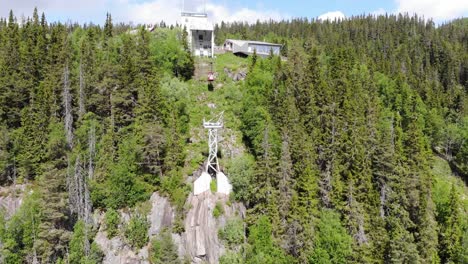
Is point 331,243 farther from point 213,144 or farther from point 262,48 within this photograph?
point 262,48

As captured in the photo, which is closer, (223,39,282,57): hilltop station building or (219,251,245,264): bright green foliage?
(219,251,245,264): bright green foliage

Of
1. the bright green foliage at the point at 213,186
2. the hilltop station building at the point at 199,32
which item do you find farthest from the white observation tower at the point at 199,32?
the bright green foliage at the point at 213,186

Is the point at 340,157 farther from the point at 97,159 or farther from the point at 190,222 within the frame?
the point at 97,159

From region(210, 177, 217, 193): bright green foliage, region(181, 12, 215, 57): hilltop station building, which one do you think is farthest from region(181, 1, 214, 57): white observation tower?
region(210, 177, 217, 193): bright green foliage

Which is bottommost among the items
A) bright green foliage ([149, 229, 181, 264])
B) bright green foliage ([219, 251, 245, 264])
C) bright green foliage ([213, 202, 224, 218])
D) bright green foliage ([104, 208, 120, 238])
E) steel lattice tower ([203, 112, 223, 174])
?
bright green foliage ([219, 251, 245, 264])

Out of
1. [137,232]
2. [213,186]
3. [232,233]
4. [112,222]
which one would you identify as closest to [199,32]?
[213,186]

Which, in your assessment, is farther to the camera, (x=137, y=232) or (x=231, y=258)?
(x=137, y=232)

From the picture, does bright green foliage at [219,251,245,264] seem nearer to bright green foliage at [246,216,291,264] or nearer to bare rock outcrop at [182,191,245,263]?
bright green foliage at [246,216,291,264]
